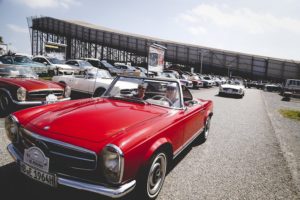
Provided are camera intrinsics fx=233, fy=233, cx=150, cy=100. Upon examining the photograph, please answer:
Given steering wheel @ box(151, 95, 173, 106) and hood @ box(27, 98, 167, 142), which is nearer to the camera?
hood @ box(27, 98, 167, 142)

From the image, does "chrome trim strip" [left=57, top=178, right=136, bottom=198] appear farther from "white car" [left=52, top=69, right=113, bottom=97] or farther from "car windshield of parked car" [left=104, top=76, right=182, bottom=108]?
"white car" [left=52, top=69, right=113, bottom=97]

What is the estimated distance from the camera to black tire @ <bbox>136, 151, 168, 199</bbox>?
2.53 m

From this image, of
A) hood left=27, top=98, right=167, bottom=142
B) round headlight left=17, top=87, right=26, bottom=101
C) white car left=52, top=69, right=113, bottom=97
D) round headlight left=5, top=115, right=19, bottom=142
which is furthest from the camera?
white car left=52, top=69, right=113, bottom=97

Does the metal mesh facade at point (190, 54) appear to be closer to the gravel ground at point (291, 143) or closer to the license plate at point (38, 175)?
the gravel ground at point (291, 143)

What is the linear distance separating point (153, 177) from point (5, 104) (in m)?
5.12

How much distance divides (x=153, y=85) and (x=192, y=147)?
175cm

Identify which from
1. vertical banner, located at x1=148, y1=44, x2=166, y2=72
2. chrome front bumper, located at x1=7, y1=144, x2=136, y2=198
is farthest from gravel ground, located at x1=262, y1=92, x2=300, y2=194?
vertical banner, located at x1=148, y1=44, x2=166, y2=72

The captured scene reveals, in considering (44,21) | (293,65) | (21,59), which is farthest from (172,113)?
(44,21)

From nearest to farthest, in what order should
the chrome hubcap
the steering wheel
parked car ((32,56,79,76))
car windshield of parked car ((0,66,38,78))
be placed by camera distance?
the chrome hubcap
the steering wheel
car windshield of parked car ((0,66,38,78))
parked car ((32,56,79,76))

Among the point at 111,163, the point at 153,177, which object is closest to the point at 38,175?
the point at 111,163

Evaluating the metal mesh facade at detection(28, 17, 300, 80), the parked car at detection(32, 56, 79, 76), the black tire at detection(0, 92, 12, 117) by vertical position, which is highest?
the metal mesh facade at detection(28, 17, 300, 80)

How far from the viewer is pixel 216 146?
17.3ft

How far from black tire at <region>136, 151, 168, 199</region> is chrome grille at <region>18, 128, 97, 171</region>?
60 cm

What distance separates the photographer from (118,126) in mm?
2652
